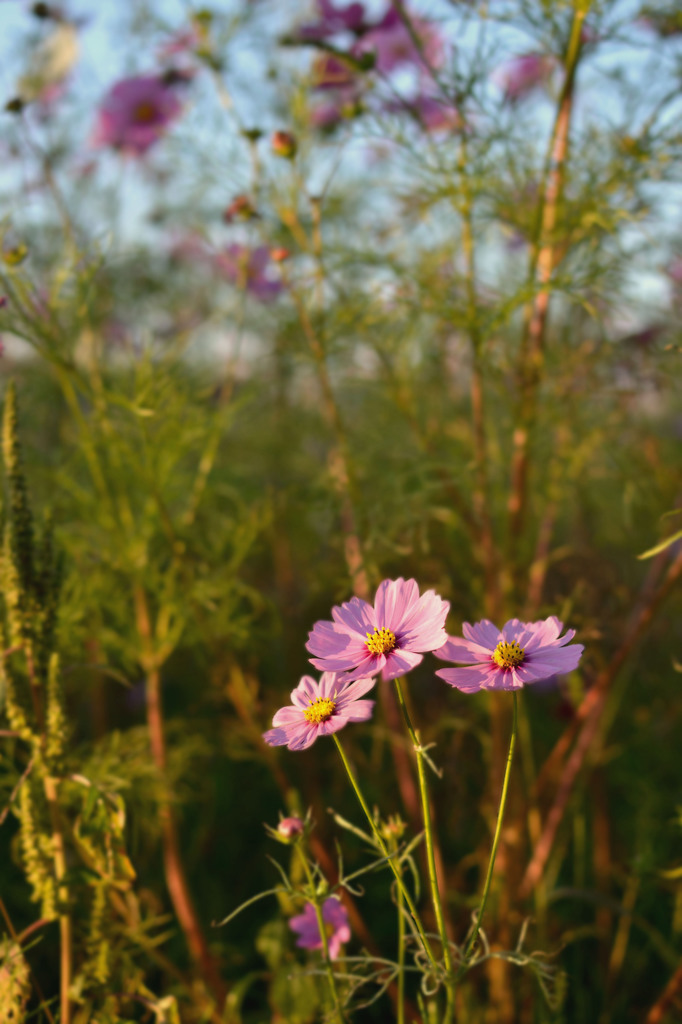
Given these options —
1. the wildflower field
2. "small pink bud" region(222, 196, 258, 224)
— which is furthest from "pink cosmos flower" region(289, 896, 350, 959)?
"small pink bud" region(222, 196, 258, 224)

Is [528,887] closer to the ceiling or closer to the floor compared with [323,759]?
closer to the floor

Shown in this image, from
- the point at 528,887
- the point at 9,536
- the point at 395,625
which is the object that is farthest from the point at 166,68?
the point at 528,887

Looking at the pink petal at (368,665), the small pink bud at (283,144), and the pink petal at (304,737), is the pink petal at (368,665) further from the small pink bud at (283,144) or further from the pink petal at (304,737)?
the small pink bud at (283,144)

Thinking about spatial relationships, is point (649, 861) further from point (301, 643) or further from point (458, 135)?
point (458, 135)

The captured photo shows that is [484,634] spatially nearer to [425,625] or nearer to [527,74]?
[425,625]

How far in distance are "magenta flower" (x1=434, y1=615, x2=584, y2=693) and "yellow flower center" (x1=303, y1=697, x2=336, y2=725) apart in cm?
6

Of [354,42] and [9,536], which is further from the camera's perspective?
[354,42]

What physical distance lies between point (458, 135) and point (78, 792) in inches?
28.1

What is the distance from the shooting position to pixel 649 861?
0.77 metres

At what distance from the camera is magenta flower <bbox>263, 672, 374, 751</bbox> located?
403mm

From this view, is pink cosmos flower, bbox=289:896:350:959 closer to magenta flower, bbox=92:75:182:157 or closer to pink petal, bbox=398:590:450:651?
pink petal, bbox=398:590:450:651

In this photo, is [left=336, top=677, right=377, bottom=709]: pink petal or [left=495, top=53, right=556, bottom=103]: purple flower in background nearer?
[left=336, top=677, right=377, bottom=709]: pink petal

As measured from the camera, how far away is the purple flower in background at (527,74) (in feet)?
3.08

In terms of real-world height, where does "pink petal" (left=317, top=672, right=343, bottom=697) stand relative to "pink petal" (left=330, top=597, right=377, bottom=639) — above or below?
below
